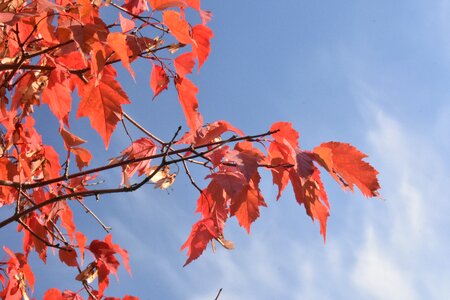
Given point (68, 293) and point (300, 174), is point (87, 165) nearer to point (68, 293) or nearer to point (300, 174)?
point (68, 293)

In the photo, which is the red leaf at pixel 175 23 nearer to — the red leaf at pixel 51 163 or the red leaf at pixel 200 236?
the red leaf at pixel 200 236

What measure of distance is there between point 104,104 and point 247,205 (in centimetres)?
58

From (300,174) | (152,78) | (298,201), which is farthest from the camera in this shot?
(152,78)

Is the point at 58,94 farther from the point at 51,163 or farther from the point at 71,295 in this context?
the point at 71,295

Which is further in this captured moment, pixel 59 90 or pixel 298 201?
pixel 59 90

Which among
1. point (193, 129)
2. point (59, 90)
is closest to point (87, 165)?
point (59, 90)

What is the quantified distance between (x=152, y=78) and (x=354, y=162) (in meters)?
0.91

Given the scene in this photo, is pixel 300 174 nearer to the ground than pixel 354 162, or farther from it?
nearer to the ground

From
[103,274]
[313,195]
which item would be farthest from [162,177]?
[313,195]

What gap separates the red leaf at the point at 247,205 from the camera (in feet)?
5.70

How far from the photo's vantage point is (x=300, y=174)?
1473 mm

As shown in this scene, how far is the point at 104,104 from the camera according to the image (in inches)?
64.3

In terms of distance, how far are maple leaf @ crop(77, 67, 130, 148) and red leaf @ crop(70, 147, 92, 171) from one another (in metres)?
0.48

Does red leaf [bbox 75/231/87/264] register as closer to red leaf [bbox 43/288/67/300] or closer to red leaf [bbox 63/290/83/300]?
red leaf [bbox 43/288/67/300]
